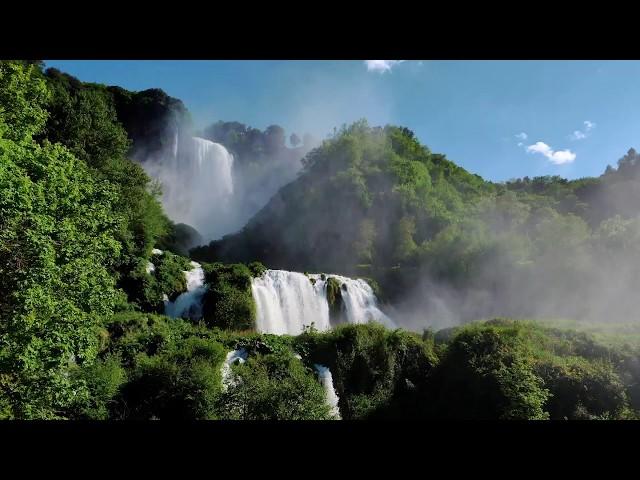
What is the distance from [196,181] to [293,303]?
41273mm

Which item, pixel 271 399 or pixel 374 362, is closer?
pixel 271 399

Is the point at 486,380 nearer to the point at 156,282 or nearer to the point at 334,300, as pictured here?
the point at 334,300

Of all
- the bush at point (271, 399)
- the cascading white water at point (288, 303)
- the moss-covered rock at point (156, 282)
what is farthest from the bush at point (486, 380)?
the moss-covered rock at point (156, 282)

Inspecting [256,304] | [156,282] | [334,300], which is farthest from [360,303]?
[156,282]

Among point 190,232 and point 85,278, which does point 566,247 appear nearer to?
point 85,278

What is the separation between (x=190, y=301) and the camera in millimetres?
26578

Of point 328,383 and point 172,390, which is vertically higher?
point 172,390

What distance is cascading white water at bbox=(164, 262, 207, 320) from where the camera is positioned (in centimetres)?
2581

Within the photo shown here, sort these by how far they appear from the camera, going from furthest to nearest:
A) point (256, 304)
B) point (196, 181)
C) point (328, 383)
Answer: point (196, 181) → point (256, 304) → point (328, 383)

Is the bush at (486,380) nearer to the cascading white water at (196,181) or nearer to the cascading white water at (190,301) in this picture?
the cascading white water at (190,301)

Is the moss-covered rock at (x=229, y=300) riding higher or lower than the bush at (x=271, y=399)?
higher

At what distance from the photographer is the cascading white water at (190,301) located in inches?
1016

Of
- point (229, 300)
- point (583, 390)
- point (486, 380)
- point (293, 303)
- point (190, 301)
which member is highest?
point (190, 301)
